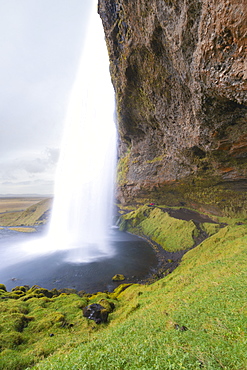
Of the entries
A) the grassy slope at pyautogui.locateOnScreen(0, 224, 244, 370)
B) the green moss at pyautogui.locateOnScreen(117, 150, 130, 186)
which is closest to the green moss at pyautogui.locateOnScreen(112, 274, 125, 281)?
the grassy slope at pyautogui.locateOnScreen(0, 224, 244, 370)

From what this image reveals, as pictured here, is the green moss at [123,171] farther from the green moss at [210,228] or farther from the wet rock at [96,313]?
the wet rock at [96,313]

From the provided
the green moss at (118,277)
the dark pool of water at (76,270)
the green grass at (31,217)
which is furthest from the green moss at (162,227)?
the green grass at (31,217)

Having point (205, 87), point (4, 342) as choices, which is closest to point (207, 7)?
point (205, 87)

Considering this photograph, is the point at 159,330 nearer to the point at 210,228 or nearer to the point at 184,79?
the point at 184,79

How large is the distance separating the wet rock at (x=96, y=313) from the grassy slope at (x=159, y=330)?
0.35 m

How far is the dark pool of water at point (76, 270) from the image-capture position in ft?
69.1

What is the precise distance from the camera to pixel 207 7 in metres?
9.07

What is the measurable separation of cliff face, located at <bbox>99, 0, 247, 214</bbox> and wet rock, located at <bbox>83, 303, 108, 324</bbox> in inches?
645

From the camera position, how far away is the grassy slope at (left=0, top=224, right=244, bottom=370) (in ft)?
17.7

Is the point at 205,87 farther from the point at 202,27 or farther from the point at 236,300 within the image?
the point at 236,300

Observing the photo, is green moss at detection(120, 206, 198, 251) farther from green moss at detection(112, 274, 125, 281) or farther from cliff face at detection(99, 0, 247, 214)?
green moss at detection(112, 274, 125, 281)

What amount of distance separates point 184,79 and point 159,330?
17796 mm

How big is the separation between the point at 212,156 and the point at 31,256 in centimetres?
3499

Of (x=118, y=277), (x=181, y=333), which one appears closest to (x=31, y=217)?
(x=118, y=277)
